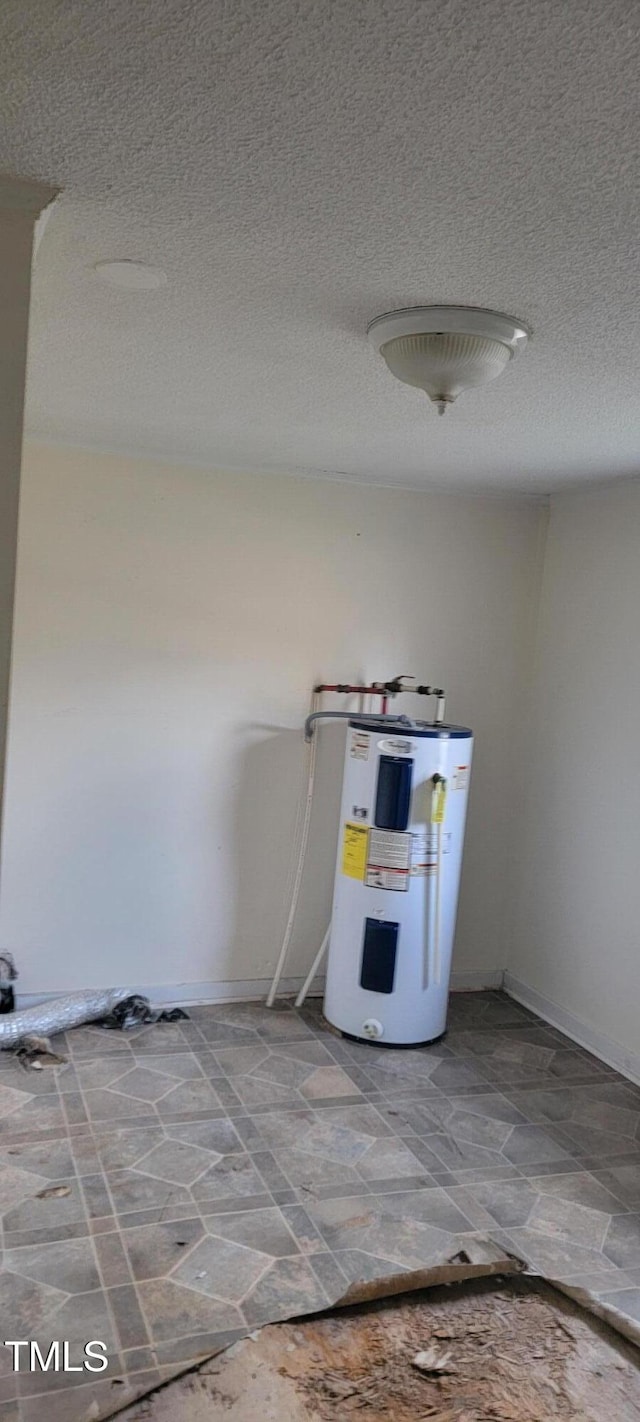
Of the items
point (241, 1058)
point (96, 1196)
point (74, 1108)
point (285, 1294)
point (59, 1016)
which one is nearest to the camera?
point (285, 1294)

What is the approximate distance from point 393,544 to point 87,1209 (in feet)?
9.64

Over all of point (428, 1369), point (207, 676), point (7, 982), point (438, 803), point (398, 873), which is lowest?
point (428, 1369)

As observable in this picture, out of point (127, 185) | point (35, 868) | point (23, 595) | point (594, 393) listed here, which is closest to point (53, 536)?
point (23, 595)

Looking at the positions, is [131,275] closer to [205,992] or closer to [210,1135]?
[210,1135]

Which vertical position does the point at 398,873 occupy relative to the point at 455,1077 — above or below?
above

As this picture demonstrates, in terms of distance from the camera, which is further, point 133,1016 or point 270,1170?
point 133,1016

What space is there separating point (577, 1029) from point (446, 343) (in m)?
3.11

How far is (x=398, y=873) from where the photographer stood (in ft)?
13.1

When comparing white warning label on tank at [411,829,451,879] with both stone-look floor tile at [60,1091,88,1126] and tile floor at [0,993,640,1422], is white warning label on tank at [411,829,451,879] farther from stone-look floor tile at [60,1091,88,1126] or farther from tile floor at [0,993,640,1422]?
stone-look floor tile at [60,1091,88,1126]

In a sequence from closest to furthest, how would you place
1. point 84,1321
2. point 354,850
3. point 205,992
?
point 84,1321
point 354,850
point 205,992

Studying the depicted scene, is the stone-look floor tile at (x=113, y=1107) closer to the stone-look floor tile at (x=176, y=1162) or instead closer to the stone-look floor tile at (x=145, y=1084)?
the stone-look floor tile at (x=145, y=1084)

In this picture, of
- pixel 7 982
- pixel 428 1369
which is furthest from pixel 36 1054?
pixel 428 1369

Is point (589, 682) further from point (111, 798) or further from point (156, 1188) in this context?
point (156, 1188)

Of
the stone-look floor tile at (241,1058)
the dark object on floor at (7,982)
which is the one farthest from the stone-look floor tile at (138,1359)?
the dark object on floor at (7,982)
